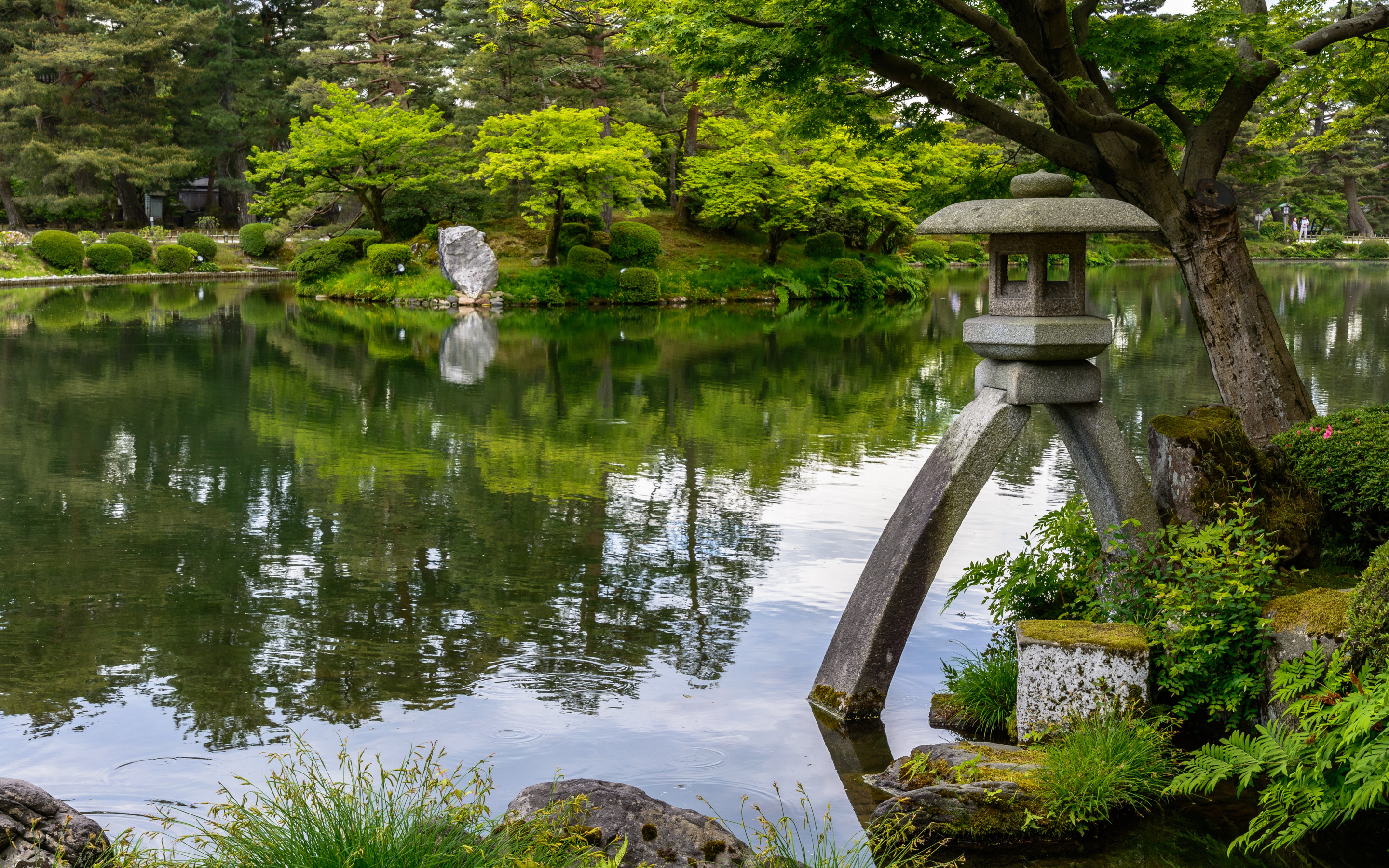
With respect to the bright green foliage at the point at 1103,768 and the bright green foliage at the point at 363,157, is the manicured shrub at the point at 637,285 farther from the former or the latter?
the bright green foliage at the point at 1103,768

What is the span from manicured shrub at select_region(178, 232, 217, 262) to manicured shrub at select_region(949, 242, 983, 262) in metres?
31.0

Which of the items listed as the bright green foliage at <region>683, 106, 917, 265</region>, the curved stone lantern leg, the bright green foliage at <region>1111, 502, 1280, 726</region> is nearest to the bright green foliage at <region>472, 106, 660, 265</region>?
the bright green foliage at <region>683, 106, 917, 265</region>

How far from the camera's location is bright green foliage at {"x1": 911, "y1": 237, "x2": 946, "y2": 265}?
43375mm

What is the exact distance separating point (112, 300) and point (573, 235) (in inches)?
454

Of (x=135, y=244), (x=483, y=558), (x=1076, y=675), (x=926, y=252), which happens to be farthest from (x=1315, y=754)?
(x=926, y=252)

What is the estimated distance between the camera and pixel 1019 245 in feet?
15.9

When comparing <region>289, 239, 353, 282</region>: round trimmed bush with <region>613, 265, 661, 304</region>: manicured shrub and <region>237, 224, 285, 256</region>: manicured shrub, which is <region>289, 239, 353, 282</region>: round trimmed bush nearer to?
<region>613, 265, 661, 304</region>: manicured shrub

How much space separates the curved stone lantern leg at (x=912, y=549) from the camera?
4617mm

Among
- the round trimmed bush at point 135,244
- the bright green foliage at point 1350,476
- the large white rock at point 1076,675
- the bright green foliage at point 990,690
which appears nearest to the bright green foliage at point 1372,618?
the large white rock at point 1076,675

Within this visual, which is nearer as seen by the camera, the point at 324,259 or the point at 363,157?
the point at 363,157

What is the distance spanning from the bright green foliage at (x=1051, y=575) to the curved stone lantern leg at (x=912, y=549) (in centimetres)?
49

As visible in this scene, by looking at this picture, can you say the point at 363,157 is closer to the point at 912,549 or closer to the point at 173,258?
the point at 173,258

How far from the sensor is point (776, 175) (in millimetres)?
29281

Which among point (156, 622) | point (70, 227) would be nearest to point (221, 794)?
point (156, 622)
